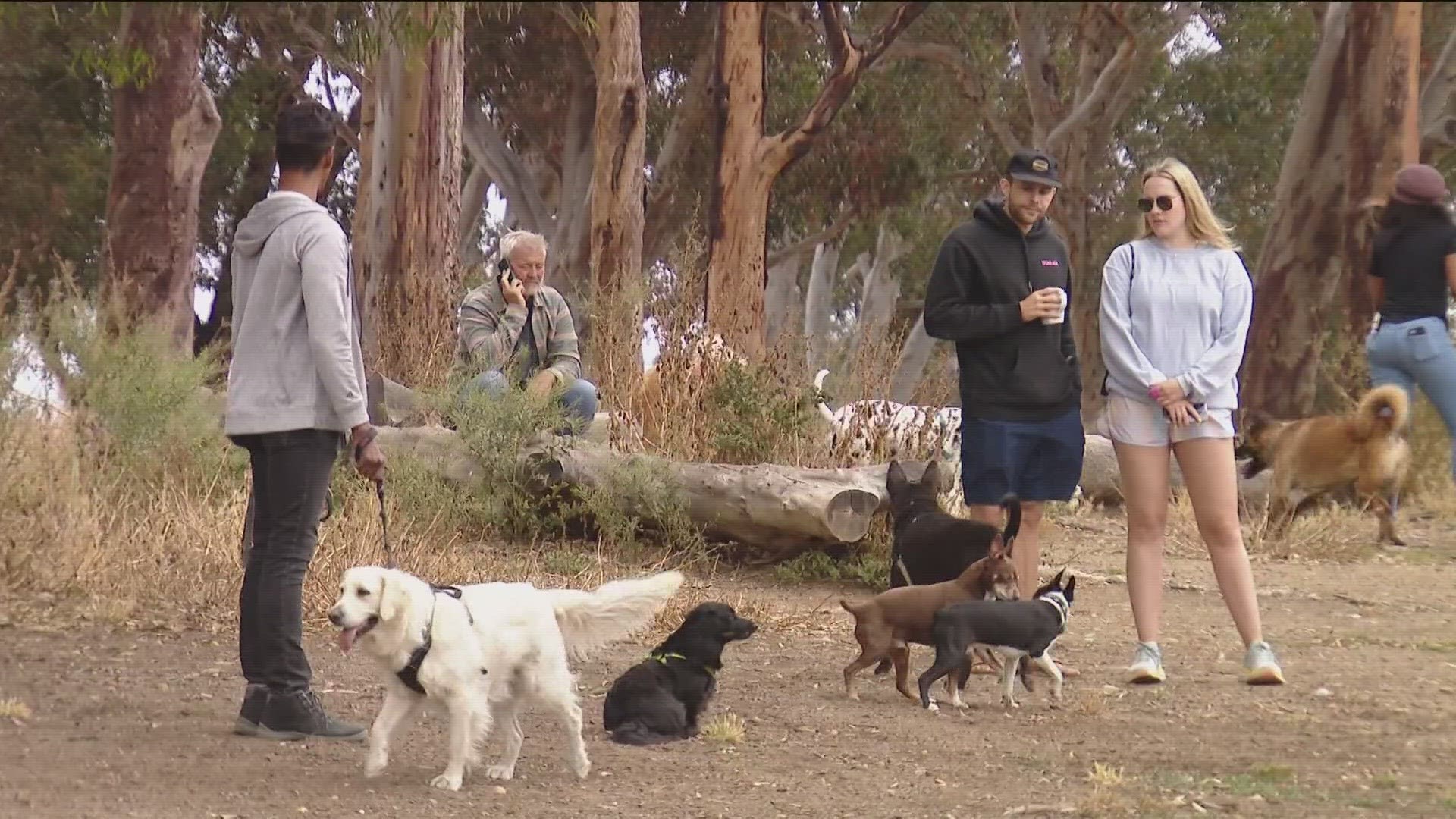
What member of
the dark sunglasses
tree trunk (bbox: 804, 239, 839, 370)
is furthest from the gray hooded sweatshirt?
tree trunk (bbox: 804, 239, 839, 370)

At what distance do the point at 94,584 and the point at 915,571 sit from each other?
3.64 m

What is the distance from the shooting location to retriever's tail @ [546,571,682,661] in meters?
5.73

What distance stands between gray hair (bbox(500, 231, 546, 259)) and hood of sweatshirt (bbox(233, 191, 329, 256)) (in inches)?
149

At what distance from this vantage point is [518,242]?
9766 millimetres

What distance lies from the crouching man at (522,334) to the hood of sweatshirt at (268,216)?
3.85 metres

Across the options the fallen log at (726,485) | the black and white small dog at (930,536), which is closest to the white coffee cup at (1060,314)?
the black and white small dog at (930,536)

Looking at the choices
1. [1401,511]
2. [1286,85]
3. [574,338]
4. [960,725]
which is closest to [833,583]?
[574,338]

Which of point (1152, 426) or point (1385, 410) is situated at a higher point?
point (1385, 410)

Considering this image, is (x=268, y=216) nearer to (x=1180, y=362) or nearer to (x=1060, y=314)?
(x=1060, y=314)

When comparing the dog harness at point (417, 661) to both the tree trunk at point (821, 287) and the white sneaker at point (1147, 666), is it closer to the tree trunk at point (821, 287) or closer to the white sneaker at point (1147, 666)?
the white sneaker at point (1147, 666)

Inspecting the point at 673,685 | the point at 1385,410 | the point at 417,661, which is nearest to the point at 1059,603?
the point at 673,685

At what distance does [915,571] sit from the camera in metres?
7.60

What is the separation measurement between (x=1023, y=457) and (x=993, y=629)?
3.20ft

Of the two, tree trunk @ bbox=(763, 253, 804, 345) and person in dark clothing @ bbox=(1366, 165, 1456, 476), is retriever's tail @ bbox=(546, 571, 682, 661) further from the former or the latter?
tree trunk @ bbox=(763, 253, 804, 345)
